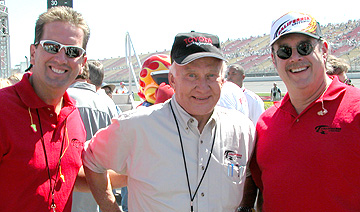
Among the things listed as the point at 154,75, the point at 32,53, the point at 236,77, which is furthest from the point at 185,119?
the point at 236,77

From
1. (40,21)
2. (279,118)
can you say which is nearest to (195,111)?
(279,118)

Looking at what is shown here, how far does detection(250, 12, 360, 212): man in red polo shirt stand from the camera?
1.96m

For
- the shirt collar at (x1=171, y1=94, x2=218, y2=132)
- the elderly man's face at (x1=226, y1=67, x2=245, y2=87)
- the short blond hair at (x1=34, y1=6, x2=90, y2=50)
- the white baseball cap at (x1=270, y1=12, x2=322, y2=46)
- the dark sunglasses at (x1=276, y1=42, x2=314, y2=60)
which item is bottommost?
the elderly man's face at (x1=226, y1=67, x2=245, y2=87)

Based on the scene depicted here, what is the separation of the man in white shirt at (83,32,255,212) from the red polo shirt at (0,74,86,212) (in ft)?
0.85

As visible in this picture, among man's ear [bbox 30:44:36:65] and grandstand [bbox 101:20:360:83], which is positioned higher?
man's ear [bbox 30:44:36:65]

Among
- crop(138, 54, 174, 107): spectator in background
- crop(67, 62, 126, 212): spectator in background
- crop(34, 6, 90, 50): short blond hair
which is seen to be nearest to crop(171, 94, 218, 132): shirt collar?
crop(34, 6, 90, 50): short blond hair

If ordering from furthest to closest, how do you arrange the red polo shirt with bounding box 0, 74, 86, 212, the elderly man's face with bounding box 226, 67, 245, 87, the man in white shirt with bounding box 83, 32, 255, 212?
the elderly man's face with bounding box 226, 67, 245, 87 → the man in white shirt with bounding box 83, 32, 255, 212 → the red polo shirt with bounding box 0, 74, 86, 212

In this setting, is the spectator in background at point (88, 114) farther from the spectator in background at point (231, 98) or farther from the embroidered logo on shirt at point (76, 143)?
the spectator in background at point (231, 98)

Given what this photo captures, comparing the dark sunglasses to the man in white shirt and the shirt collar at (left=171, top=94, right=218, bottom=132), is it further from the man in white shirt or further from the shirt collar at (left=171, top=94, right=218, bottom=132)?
the shirt collar at (left=171, top=94, right=218, bottom=132)

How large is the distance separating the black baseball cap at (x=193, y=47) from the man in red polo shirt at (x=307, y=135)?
1.85 feet

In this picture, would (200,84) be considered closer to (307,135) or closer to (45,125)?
(307,135)

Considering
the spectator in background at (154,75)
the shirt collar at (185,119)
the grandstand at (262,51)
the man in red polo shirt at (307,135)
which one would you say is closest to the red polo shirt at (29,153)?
the shirt collar at (185,119)

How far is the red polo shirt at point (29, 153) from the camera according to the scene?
1.90 metres

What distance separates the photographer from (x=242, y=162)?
7.19 ft
